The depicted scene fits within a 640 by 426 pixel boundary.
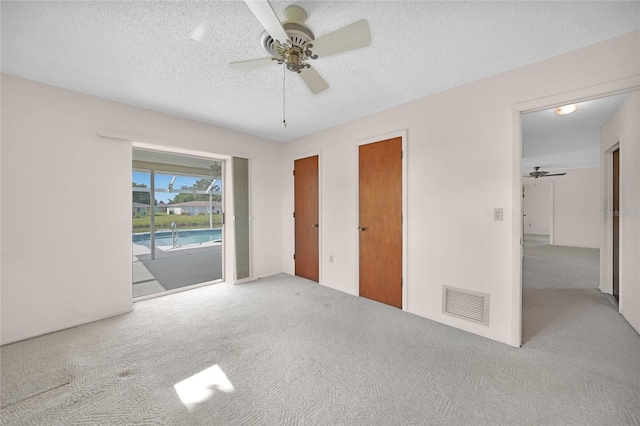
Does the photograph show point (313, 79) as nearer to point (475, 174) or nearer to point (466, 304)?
point (475, 174)

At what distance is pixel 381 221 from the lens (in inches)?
122

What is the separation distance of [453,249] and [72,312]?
13.6 ft

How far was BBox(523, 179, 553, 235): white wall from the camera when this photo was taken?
29.6 ft

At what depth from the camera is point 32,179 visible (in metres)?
2.28

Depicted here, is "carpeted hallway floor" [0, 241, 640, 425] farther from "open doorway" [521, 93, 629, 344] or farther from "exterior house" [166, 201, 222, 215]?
"exterior house" [166, 201, 222, 215]

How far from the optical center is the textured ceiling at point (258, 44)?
1.49 meters

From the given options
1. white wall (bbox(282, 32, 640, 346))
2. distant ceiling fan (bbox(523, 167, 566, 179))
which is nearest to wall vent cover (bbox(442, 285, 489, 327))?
white wall (bbox(282, 32, 640, 346))

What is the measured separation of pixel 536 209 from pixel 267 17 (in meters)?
12.3

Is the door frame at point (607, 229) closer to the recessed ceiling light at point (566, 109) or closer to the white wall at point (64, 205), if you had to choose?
the recessed ceiling light at point (566, 109)

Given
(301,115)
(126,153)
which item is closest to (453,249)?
(301,115)

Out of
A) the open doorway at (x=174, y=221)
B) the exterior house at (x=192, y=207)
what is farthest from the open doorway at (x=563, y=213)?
the exterior house at (x=192, y=207)

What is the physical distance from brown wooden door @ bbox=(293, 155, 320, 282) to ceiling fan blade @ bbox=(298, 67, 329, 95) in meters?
1.99

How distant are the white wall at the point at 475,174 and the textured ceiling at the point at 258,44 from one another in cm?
15

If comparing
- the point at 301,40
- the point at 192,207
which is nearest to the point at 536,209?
the point at 301,40
